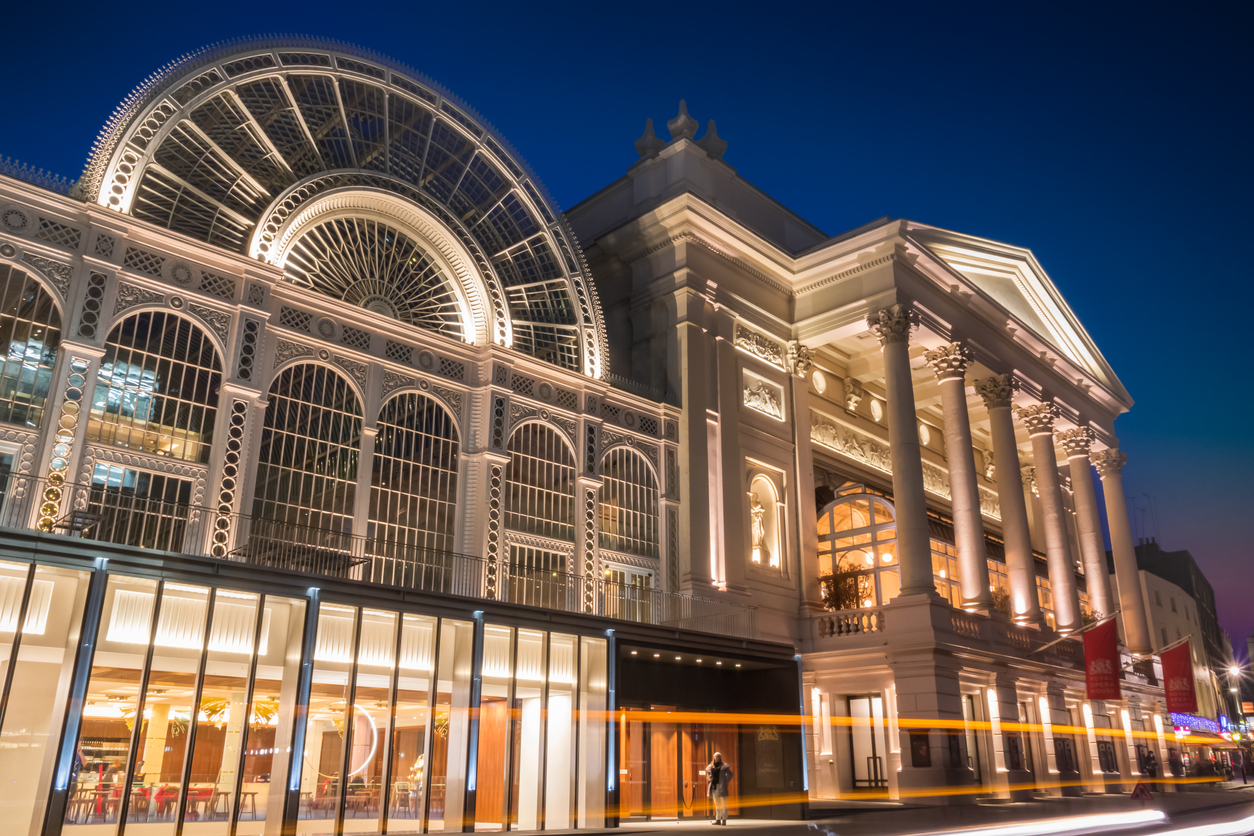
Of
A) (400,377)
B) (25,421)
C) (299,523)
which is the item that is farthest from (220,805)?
(400,377)

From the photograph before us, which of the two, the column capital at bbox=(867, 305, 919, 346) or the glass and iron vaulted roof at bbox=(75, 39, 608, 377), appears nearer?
the glass and iron vaulted roof at bbox=(75, 39, 608, 377)

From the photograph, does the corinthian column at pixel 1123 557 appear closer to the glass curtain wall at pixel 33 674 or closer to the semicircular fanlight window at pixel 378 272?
the semicircular fanlight window at pixel 378 272

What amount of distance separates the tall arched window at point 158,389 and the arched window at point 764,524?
16654 mm

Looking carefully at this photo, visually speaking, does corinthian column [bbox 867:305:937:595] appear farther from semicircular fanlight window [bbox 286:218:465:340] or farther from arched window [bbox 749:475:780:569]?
semicircular fanlight window [bbox 286:218:465:340]

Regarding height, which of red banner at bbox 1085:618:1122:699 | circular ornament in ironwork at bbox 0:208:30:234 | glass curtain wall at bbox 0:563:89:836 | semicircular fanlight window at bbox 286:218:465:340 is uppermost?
semicircular fanlight window at bbox 286:218:465:340

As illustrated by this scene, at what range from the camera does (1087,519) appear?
135 feet

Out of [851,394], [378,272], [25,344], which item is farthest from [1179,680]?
[25,344]

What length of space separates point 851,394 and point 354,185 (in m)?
21.9

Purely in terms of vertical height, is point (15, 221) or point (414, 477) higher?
point (15, 221)

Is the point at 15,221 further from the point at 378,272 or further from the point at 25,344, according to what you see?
the point at 378,272

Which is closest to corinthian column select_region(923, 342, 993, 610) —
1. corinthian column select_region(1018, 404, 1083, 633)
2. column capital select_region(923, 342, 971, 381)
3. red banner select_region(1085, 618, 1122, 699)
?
column capital select_region(923, 342, 971, 381)

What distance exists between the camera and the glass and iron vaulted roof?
776 inches

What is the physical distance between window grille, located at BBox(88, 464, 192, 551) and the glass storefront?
6.50ft

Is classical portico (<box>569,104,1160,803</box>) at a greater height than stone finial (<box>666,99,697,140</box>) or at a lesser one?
lesser
